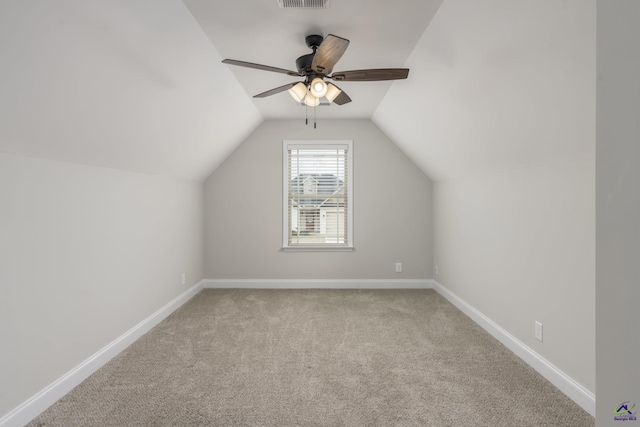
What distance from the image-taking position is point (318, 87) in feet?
7.88

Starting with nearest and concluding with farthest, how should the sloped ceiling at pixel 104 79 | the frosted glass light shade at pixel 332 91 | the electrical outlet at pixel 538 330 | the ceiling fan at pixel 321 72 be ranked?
the sloped ceiling at pixel 104 79, the ceiling fan at pixel 321 72, the electrical outlet at pixel 538 330, the frosted glass light shade at pixel 332 91

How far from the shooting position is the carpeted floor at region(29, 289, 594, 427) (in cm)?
194

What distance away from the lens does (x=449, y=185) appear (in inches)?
165

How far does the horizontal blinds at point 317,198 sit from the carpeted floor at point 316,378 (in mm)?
1532

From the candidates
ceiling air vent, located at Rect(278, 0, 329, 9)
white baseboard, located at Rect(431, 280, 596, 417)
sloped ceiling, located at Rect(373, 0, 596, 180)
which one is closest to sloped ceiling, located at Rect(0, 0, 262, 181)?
ceiling air vent, located at Rect(278, 0, 329, 9)

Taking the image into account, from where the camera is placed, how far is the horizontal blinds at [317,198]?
4.92 meters

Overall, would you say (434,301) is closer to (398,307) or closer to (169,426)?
(398,307)

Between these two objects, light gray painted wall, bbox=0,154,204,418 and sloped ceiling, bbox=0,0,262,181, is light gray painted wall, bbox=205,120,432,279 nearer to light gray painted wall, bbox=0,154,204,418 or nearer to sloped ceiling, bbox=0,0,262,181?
light gray painted wall, bbox=0,154,204,418

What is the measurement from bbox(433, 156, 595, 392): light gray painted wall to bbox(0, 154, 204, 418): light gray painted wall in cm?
329

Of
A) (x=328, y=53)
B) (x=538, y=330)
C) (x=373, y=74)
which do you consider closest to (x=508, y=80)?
(x=373, y=74)
